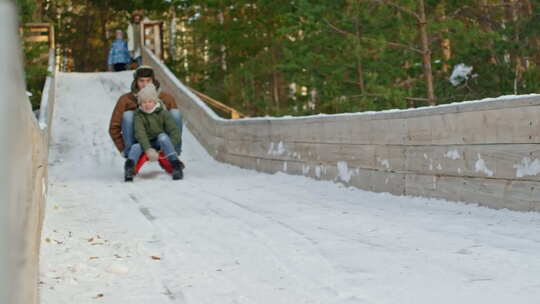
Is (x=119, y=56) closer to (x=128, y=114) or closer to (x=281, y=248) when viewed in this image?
(x=128, y=114)

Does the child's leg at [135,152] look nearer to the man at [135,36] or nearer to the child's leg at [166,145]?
the child's leg at [166,145]

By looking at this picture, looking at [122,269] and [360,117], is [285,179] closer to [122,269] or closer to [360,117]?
[360,117]

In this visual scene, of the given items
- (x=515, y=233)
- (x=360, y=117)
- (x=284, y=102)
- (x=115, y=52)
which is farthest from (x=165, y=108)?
(x=284, y=102)

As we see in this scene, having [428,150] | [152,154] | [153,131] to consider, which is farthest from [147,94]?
[428,150]

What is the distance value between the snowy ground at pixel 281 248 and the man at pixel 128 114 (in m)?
2.16

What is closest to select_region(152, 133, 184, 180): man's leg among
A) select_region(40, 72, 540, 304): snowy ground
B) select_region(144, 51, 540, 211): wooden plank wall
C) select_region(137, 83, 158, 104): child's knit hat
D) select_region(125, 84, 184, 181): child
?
select_region(125, 84, 184, 181): child

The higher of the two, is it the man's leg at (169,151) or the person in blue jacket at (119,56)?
the person in blue jacket at (119,56)

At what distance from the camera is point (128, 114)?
11867 millimetres

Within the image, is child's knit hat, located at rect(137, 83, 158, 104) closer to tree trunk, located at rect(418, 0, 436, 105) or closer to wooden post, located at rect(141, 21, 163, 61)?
tree trunk, located at rect(418, 0, 436, 105)

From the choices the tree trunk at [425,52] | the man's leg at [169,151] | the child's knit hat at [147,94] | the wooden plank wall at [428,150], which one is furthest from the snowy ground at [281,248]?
the tree trunk at [425,52]

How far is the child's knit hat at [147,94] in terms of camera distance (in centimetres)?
1180

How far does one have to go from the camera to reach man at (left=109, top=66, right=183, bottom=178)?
11805 mm

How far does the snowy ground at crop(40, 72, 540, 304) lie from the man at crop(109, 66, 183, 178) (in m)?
2.16

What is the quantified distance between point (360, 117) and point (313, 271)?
4.55m
